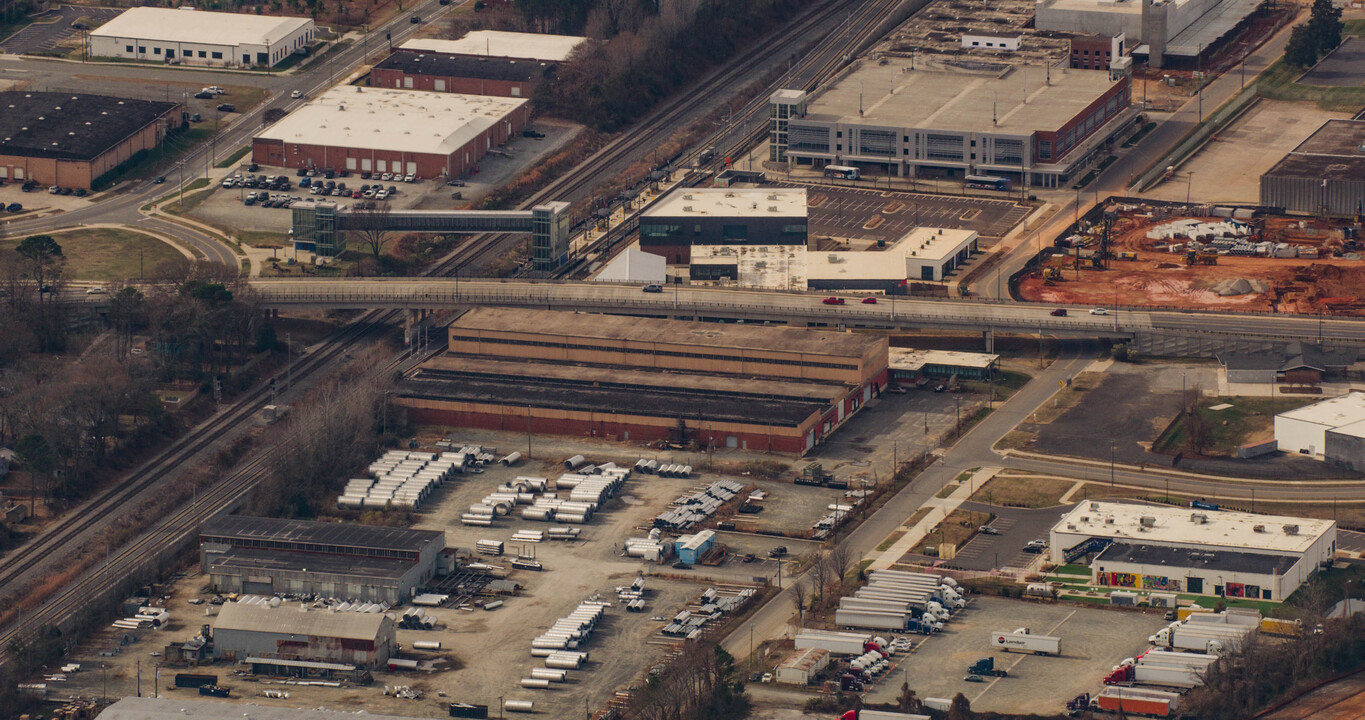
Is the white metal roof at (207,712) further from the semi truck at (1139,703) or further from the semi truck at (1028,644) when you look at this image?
the semi truck at (1139,703)

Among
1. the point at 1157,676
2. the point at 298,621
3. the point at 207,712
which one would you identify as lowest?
the point at 1157,676

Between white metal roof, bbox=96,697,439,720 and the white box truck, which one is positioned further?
the white box truck

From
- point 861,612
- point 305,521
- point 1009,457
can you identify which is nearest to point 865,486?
point 1009,457

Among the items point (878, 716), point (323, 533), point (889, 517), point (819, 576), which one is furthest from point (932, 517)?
point (323, 533)

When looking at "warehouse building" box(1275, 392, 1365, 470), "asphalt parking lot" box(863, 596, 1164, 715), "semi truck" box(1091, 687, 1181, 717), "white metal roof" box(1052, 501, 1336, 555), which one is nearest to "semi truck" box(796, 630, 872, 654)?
"asphalt parking lot" box(863, 596, 1164, 715)

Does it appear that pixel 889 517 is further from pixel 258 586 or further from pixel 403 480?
pixel 258 586

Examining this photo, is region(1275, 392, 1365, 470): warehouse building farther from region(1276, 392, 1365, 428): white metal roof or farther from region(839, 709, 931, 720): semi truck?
region(839, 709, 931, 720): semi truck

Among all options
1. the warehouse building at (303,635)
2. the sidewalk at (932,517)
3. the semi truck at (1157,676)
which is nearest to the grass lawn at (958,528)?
the sidewalk at (932,517)
